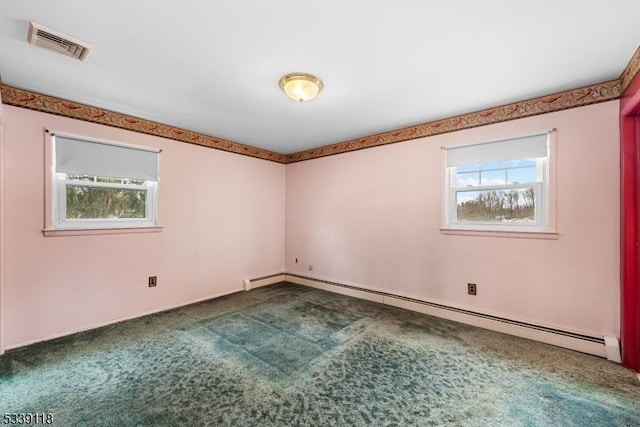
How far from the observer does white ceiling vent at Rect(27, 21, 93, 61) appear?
5.50ft

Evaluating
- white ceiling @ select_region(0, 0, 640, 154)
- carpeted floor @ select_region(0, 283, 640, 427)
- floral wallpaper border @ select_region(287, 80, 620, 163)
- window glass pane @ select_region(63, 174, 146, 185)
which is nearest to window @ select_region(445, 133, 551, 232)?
floral wallpaper border @ select_region(287, 80, 620, 163)

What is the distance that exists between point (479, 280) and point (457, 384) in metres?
1.43

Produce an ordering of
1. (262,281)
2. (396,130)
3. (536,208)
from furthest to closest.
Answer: (262,281) < (396,130) < (536,208)

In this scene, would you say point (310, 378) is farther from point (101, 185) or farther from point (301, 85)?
point (101, 185)

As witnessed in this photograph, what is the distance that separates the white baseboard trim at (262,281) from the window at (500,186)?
307cm

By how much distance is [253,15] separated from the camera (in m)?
1.58

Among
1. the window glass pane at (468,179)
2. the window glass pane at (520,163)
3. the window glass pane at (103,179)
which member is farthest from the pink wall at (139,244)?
the window glass pane at (520,163)

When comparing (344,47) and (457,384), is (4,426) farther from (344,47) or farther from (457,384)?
(344,47)

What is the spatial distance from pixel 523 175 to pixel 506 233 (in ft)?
2.13

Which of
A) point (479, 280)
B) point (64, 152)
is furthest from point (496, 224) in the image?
point (64, 152)

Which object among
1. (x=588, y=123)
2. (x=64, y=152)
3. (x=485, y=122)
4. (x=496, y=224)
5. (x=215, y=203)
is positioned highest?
(x=485, y=122)

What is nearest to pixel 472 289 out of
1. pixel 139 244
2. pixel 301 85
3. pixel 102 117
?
pixel 301 85

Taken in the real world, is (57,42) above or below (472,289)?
above

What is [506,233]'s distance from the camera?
2.86m
